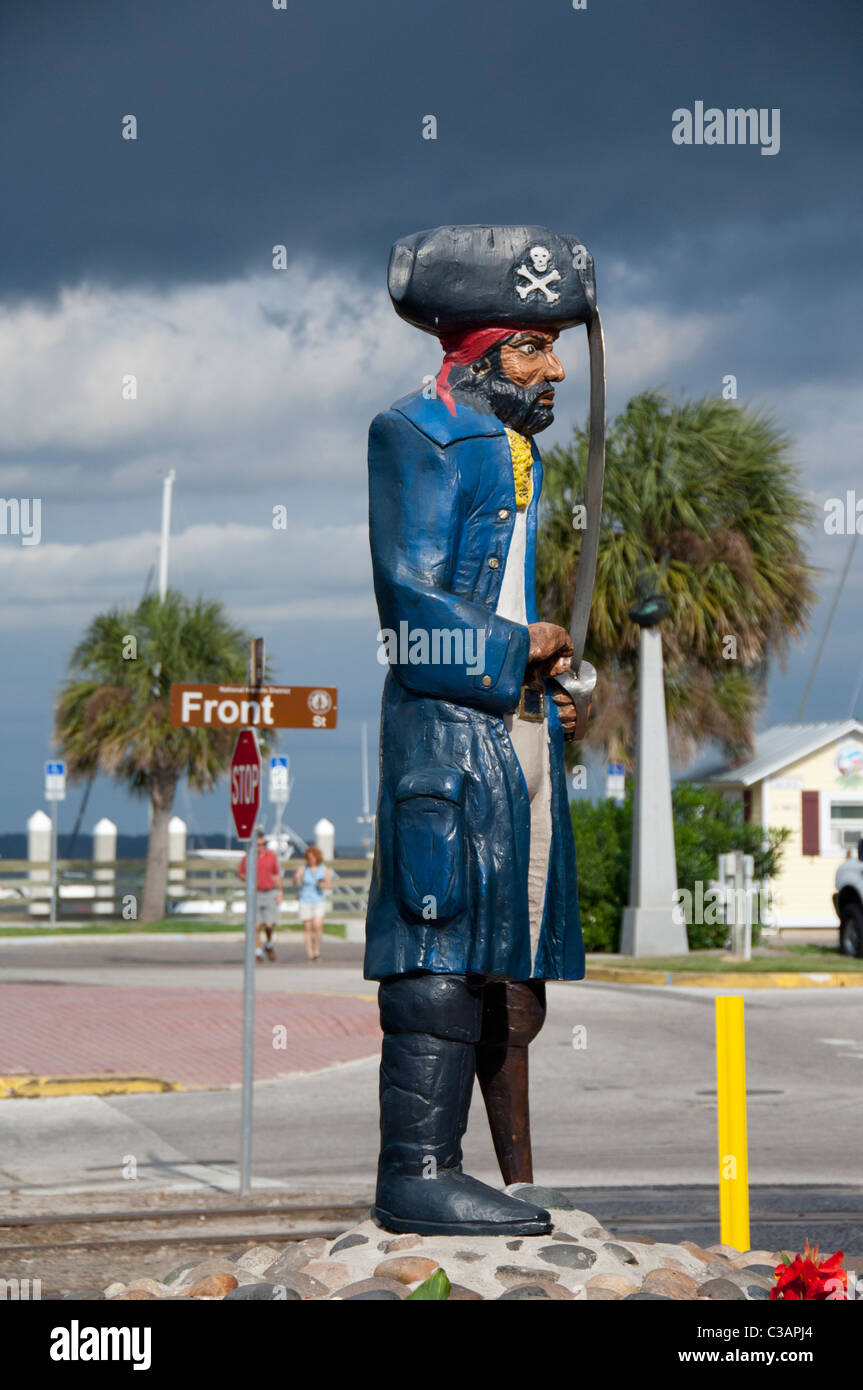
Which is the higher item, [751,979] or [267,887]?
[267,887]

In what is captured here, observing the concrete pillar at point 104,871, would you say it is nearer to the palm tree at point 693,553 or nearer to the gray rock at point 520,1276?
the palm tree at point 693,553

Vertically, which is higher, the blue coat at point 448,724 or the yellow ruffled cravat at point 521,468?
the yellow ruffled cravat at point 521,468

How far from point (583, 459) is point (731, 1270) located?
19.1m

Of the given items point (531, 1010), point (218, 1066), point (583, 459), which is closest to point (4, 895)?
point (583, 459)

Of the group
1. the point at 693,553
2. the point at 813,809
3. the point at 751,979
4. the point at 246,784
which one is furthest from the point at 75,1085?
the point at 813,809

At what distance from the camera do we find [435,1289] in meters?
3.89

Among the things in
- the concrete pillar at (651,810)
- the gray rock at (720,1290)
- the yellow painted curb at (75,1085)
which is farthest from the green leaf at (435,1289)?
the concrete pillar at (651,810)

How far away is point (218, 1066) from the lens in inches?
475

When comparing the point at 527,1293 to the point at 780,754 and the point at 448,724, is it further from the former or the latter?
the point at 780,754

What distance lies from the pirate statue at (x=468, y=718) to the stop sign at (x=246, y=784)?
11.3ft

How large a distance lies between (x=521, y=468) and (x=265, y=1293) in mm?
2184

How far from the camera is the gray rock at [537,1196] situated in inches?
179

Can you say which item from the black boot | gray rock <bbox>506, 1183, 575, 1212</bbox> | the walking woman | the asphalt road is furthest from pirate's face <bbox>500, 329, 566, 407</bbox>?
the walking woman

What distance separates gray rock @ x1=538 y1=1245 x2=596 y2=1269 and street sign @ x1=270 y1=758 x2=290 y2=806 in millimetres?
24819
